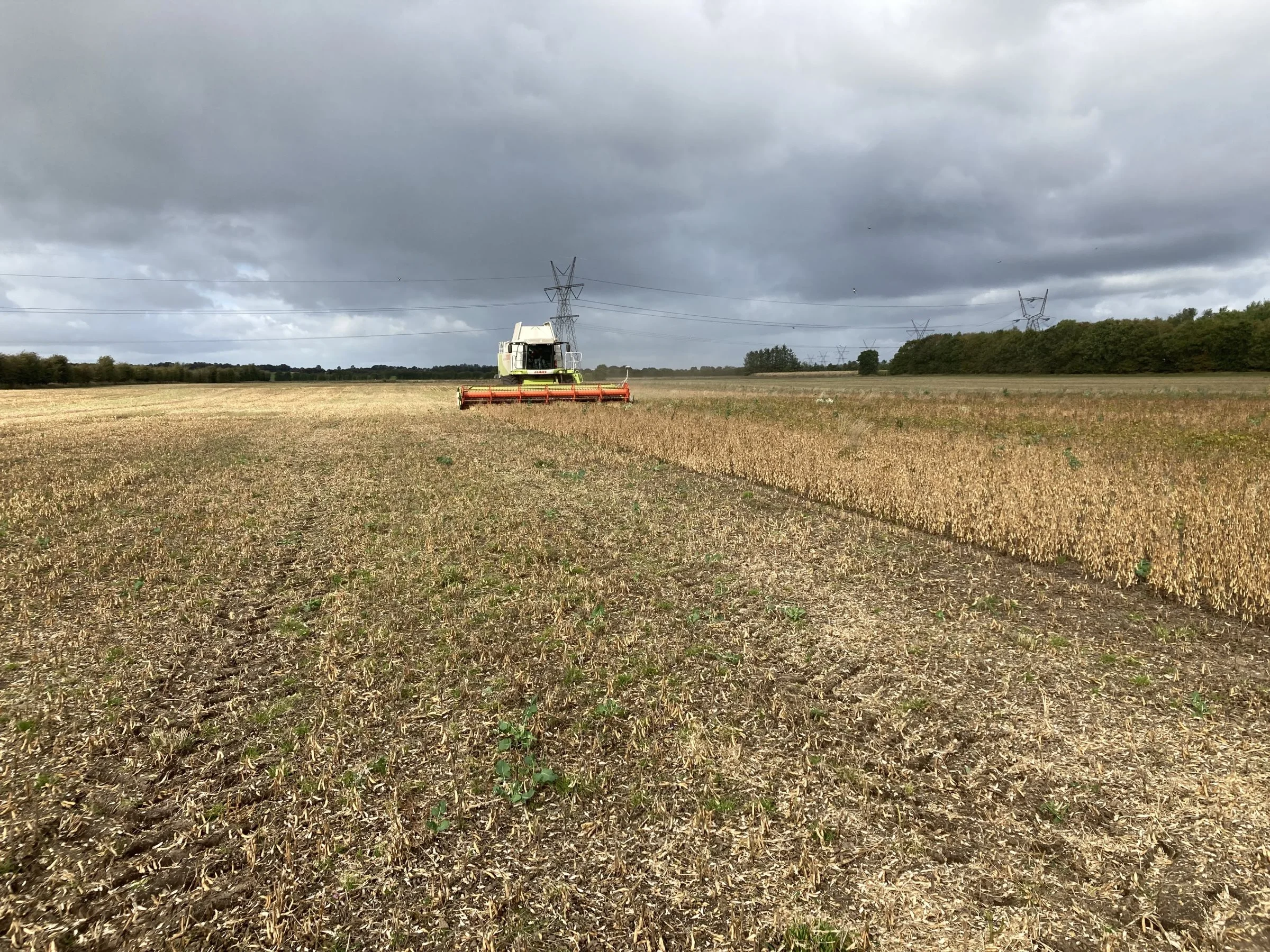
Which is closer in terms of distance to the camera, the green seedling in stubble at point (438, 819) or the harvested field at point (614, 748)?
the harvested field at point (614, 748)

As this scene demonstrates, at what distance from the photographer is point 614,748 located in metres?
3.83

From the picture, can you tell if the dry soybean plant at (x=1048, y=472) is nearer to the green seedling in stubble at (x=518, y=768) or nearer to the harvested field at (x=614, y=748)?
the harvested field at (x=614, y=748)

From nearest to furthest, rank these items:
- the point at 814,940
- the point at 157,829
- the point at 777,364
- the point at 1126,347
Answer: the point at 814,940, the point at 157,829, the point at 1126,347, the point at 777,364

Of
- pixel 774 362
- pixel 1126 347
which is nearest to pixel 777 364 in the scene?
pixel 774 362

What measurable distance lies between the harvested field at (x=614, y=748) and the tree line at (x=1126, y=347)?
2516 inches

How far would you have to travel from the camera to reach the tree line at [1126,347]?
51.2 m

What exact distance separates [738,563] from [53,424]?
28.9 meters

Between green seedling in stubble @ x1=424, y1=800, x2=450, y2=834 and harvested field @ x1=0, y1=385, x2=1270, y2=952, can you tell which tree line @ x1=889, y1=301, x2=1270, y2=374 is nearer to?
harvested field @ x1=0, y1=385, x2=1270, y2=952

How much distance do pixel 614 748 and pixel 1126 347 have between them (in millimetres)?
74612

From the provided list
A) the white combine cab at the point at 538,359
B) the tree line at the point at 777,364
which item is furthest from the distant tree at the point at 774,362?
the white combine cab at the point at 538,359

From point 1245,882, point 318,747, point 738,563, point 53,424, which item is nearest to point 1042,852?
point 1245,882

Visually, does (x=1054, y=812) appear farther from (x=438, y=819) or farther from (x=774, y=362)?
(x=774, y=362)

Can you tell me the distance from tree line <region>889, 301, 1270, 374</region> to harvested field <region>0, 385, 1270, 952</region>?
63904mm

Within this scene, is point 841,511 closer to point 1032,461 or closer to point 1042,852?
point 1032,461
